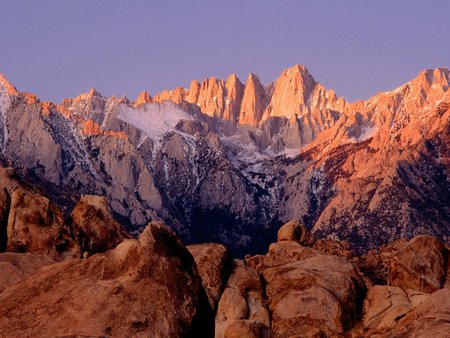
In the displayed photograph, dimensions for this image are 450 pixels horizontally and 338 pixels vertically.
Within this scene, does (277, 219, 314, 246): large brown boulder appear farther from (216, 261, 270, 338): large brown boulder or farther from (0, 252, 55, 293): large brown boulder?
(0, 252, 55, 293): large brown boulder

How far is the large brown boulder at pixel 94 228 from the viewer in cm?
5175

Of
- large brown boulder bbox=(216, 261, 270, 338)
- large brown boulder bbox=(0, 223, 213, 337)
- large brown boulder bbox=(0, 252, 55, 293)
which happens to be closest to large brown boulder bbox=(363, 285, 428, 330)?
large brown boulder bbox=(216, 261, 270, 338)

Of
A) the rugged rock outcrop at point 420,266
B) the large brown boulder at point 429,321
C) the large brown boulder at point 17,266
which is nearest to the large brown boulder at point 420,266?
the rugged rock outcrop at point 420,266

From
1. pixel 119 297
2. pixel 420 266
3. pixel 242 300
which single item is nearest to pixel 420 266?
pixel 420 266

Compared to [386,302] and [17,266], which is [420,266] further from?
[17,266]

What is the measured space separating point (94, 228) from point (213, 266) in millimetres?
9432

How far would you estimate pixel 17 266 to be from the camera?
136 feet

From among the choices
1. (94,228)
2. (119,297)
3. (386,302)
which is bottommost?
(119,297)

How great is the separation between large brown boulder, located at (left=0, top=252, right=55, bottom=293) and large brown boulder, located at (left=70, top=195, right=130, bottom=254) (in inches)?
246

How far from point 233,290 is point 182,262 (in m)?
12.5

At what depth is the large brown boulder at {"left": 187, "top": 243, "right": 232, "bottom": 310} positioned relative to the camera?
4506 centimetres

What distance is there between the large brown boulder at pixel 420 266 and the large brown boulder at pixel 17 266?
18627 mm

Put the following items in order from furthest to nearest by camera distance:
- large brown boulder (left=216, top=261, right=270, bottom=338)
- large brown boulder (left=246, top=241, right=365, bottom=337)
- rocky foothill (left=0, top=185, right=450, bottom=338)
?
large brown boulder (left=246, top=241, right=365, bottom=337)
large brown boulder (left=216, top=261, right=270, bottom=338)
rocky foothill (left=0, top=185, right=450, bottom=338)

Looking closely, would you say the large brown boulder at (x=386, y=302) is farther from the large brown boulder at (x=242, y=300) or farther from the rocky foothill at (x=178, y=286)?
the large brown boulder at (x=242, y=300)
